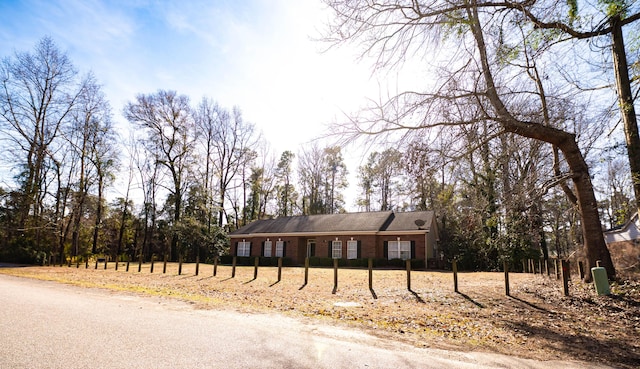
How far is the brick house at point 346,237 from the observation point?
24.8 meters

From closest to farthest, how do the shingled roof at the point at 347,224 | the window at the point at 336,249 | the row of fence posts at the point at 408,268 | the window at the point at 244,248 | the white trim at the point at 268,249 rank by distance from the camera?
the row of fence posts at the point at 408,268, the shingled roof at the point at 347,224, the window at the point at 336,249, the white trim at the point at 268,249, the window at the point at 244,248

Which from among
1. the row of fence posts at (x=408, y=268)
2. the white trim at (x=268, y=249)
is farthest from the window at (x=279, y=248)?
the row of fence posts at (x=408, y=268)

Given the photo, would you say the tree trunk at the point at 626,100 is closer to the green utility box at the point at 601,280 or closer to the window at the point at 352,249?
the green utility box at the point at 601,280

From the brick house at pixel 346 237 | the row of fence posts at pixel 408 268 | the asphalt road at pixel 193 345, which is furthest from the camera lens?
the brick house at pixel 346 237

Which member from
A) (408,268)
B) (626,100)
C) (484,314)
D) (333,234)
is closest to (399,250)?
(333,234)

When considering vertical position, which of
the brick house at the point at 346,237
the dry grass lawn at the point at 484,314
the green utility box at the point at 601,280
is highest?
the brick house at the point at 346,237

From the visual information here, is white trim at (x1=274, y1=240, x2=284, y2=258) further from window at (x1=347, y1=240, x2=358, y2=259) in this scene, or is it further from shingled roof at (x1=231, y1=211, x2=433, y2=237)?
window at (x1=347, y1=240, x2=358, y2=259)

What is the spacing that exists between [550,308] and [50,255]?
3109cm

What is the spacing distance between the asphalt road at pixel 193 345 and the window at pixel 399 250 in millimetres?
19326

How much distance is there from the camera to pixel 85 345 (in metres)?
4.25

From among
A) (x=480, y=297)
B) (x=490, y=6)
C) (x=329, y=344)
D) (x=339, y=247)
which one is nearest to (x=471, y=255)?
(x=339, y=247)

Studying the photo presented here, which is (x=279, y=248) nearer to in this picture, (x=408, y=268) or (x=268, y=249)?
(x=268, y=249)

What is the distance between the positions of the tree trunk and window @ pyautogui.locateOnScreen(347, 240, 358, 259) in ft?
61.7

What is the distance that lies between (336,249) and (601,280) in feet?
63.8
